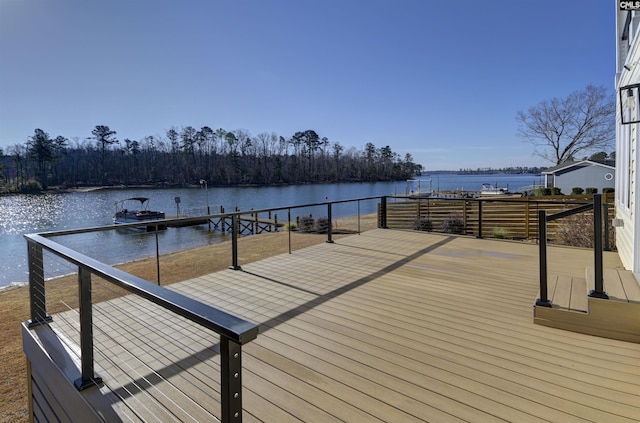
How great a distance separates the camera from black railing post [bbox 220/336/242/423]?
822mm

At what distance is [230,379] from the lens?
84cm

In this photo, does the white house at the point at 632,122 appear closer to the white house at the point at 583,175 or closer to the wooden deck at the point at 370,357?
the wooden deck at the point at 370,357

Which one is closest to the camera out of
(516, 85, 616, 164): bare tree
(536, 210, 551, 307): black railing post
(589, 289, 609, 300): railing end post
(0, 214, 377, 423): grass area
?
(589, 289, 609, 300): railing end post

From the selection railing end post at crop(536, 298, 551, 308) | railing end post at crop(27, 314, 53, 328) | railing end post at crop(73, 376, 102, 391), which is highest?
railing end post at crop(536, 298, 551, 308)

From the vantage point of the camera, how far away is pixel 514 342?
2279 millimetres

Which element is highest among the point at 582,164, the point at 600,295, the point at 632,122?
the point at 582,164

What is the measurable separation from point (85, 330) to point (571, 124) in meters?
31.2

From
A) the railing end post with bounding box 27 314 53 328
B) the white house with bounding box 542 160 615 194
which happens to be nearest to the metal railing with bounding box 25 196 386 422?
the railing end post with bounding box 27 314 53 328

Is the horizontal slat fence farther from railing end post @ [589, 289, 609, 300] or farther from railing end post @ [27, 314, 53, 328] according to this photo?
railing end post @ [27, 314, 53, 328]

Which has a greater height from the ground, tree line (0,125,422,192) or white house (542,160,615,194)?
tree line (0,125,422,192)

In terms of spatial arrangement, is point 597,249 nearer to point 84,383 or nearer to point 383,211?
point 84,383

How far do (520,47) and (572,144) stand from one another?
1712cm

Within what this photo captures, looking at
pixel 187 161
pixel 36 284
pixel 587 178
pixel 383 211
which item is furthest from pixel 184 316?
pixel 187 161

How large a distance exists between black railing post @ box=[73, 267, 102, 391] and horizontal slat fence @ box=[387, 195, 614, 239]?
7.22m
